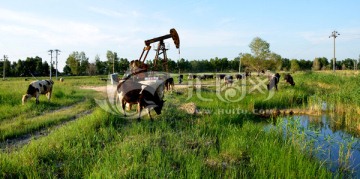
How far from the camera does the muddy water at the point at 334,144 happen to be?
19.0ft

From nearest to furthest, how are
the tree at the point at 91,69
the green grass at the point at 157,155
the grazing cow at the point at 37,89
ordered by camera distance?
the green grass at the point at 157,155 < the grazing cow at the point at 37,89 < the tree at the point at 91,69

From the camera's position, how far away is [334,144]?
25.0 ft

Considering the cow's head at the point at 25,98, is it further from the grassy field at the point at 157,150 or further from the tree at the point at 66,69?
the tree at the point at 66,69

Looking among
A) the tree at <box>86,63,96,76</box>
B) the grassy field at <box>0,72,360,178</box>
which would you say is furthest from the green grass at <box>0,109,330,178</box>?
the tree at <box>86,63,96,76</box>

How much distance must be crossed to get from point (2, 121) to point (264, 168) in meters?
8.56

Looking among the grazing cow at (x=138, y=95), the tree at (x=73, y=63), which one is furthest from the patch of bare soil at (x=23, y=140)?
the tree at (x=73, y=63)

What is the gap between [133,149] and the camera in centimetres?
554

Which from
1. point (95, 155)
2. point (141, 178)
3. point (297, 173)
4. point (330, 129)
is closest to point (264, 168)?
point (297, 173)

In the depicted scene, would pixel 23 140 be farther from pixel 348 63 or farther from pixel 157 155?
pixel 348 63

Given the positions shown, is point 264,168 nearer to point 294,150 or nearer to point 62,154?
point 294,150

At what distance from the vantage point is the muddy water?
5.78 metres

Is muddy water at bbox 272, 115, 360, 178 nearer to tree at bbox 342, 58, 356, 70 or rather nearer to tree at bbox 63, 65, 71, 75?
tree at bbox 63, 65, 71, 75

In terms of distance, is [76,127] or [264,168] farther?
[76,127]

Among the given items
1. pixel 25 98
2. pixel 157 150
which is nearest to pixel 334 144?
pixel 157 150
